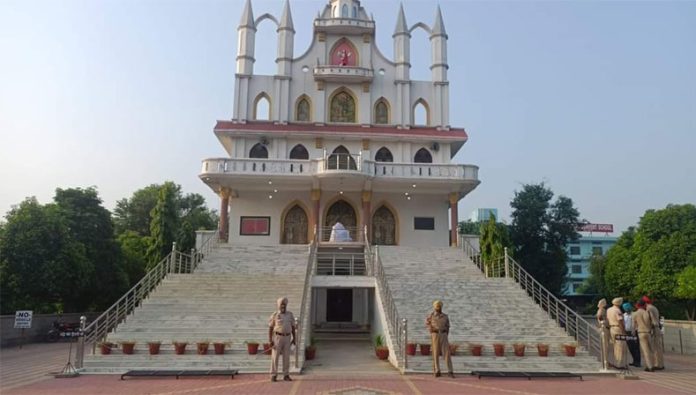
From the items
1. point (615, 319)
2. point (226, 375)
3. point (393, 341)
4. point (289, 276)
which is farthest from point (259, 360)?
point (615, 319)

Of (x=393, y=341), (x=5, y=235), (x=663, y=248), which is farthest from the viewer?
(x=663, y=248)

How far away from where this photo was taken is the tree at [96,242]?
26.5 meters

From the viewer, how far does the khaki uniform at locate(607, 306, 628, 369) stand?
39.3ft

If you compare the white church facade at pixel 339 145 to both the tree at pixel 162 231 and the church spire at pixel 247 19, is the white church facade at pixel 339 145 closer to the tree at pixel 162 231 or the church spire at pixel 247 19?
the church spire at pixel 247 19

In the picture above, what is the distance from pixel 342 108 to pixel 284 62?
14.1 feet

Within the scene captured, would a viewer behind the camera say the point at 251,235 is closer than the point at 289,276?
No

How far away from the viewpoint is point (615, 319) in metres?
12.4

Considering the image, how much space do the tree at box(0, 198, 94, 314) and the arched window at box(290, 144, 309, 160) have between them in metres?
11.5

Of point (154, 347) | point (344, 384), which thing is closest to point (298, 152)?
point (154, 347)

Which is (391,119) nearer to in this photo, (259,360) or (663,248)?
(663,248)

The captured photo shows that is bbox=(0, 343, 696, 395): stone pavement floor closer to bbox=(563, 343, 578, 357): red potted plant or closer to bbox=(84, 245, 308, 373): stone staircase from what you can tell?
bbox=(84, 245, 308, 373): stone staircase

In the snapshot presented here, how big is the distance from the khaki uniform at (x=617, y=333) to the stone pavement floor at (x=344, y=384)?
0.47 meters

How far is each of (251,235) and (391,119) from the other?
33.5 feet

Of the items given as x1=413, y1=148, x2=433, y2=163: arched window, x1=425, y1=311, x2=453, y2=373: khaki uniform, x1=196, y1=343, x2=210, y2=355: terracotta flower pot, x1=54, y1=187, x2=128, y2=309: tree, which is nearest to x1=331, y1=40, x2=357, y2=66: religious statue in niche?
x1=413, y1=148, x2=433, y2=163: arched window
